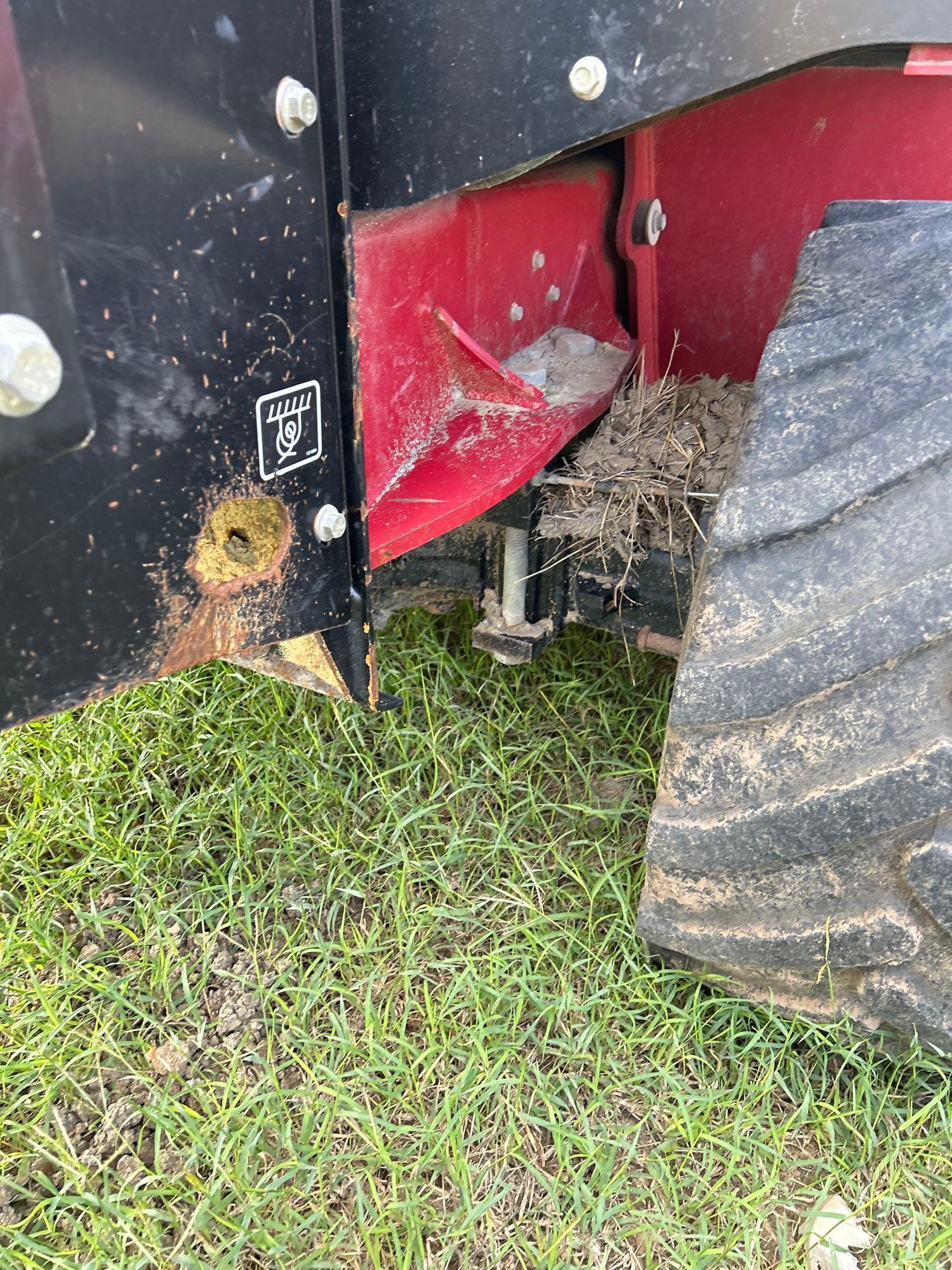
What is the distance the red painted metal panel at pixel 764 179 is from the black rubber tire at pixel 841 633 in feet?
1.02

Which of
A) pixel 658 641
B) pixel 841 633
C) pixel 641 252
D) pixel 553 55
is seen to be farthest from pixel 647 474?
pixel 553 55

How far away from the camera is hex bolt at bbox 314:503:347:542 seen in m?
0.96

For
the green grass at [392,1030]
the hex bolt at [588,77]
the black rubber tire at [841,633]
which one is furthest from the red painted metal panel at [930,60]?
the green grass at [392,1030]

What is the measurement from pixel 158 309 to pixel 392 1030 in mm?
971

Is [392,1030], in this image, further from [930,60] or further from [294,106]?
[930,60]

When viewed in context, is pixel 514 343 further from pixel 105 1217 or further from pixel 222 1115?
pixel 105 1217

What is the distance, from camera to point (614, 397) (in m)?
1.44

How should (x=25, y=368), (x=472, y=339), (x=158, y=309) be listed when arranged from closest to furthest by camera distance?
1. (x=25, y=368)
2. (x=158, y=309)
3. (x=472, y=339)

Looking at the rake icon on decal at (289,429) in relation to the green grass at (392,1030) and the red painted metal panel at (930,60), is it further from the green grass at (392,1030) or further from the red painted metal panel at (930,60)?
the green grass at (392,1030)

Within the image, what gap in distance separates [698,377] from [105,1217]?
4.71ft

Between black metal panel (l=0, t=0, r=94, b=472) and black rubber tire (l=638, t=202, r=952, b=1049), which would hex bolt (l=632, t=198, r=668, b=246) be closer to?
black rubber tire (l=638, t=202, r=952, b=1049)

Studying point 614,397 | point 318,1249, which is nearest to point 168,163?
point 614,397

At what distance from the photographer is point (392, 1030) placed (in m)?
1.29

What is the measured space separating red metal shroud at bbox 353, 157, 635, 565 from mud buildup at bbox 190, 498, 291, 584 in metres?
0.15
